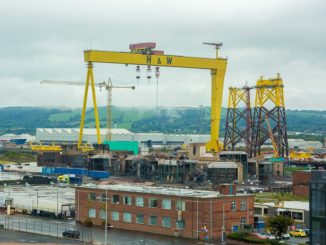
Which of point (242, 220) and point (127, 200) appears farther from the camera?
point (127, 200)

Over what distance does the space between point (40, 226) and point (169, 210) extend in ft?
23.1

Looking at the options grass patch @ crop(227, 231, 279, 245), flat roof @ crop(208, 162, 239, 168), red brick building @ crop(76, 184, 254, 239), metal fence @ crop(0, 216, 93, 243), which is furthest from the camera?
flat roof @ crop(208, 162, 239, 168)

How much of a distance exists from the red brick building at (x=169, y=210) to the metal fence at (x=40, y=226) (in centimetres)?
172

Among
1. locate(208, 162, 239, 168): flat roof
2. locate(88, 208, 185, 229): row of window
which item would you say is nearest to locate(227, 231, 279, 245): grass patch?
locate(88, 208, 185, 229): row of window

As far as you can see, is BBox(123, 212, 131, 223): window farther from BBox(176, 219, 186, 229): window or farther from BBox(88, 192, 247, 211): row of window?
BBox(176, 219, 186, 229): window

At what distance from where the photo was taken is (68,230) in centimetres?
3170

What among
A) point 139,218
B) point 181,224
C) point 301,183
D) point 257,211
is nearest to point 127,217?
point 139,218

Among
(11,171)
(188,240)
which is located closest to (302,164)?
(11,171)

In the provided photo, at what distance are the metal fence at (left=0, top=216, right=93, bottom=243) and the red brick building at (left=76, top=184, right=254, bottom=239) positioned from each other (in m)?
1.72

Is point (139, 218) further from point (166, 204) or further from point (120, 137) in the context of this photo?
point (120, 137)

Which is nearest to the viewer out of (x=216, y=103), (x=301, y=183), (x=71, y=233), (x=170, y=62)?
(x=71, y=233)

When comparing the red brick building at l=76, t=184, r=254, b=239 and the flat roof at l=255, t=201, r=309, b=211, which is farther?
the flat roof at l=255, t=201, r=309, b=211

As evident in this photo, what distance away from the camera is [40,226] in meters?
35.0

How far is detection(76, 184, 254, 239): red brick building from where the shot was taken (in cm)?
3112
